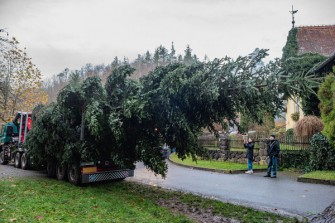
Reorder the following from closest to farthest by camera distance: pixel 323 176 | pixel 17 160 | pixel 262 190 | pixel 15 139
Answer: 1. pixel 262 190
2. pixel 323 176
3. pixel 17 160
4. pixel 15 139

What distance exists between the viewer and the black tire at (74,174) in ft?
33.5

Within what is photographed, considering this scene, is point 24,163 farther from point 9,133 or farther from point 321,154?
point 321,154

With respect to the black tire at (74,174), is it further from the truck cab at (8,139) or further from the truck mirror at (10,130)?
the truck mirror at (10,130)

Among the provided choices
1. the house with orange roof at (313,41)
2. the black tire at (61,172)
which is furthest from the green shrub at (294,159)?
the black tire at (61,172)

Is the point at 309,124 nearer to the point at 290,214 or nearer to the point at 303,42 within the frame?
the point at 290,214

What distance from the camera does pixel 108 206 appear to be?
7.04 meters

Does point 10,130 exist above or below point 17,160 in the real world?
above

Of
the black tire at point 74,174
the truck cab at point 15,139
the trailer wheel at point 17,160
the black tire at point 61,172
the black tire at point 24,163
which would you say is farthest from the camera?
the trailer wheel at point 17,160

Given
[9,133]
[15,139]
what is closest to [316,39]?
[15,139]

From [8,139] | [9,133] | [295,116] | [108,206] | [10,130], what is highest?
[295,116]

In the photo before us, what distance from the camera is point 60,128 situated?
10164 millimetres

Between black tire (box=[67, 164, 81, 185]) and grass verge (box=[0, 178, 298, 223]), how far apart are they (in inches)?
16.1

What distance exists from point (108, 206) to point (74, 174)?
12.6ft

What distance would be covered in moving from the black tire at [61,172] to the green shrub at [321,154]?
10.4 meters
